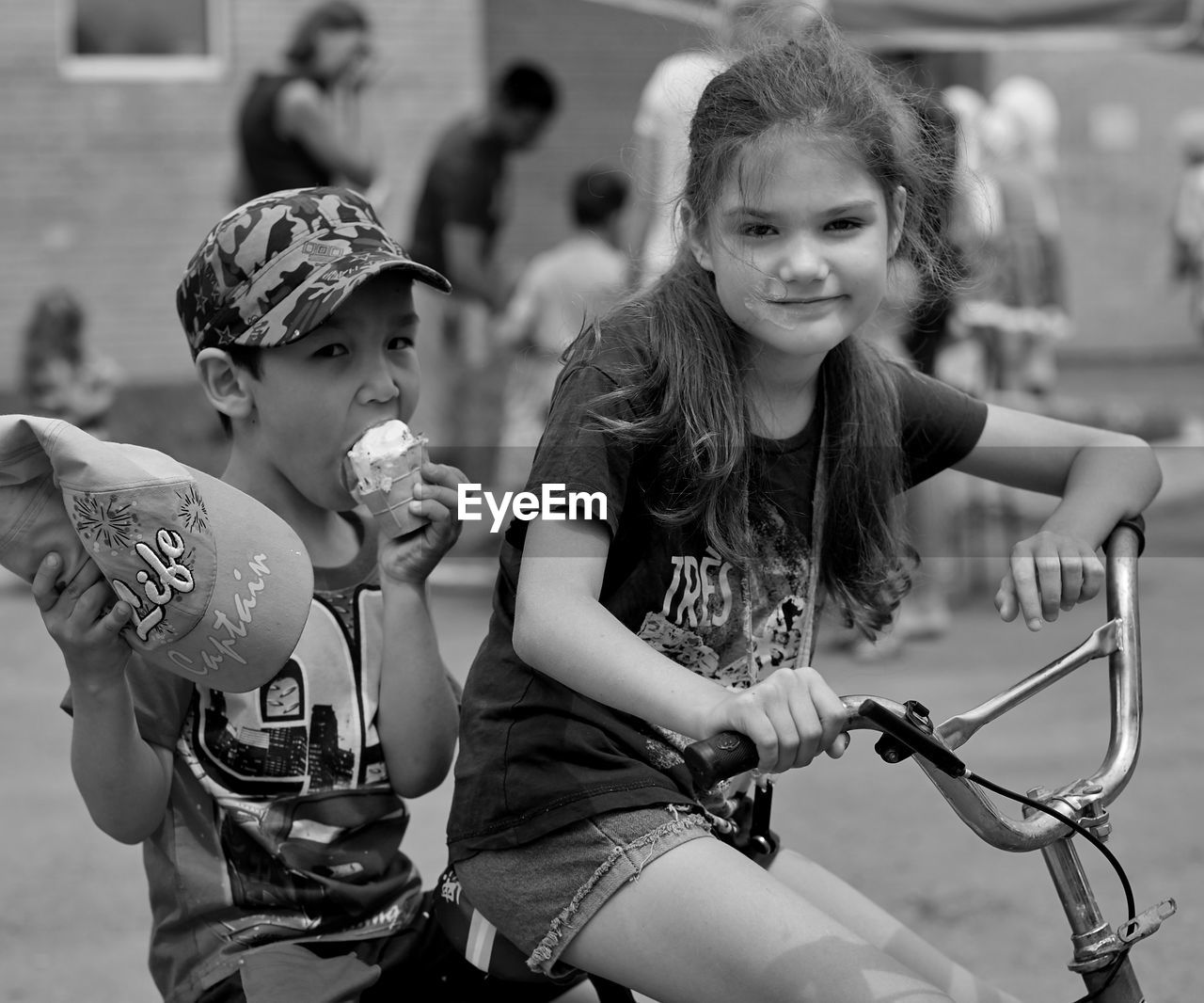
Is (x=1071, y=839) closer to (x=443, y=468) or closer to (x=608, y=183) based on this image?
(x=443, y=468)

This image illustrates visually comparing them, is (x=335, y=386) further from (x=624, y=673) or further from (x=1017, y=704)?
→ (x=1017, y=704)

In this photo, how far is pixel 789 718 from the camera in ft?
5.16

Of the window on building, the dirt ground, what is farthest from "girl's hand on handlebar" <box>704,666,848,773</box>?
the window on building

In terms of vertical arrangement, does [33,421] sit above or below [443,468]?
above

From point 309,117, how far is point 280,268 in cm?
538

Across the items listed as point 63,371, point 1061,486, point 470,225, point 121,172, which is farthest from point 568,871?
point 121,172

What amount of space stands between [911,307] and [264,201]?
3.37ft

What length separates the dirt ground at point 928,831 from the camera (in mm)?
3871

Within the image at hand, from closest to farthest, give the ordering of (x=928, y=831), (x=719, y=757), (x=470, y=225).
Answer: (x=719, y=757) → (x=928, y=831) → (x=470, y=225)

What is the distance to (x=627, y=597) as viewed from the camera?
199 centimetres

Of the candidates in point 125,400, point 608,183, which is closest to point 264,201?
point 608,183

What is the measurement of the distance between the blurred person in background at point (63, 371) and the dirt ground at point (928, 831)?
102 centimetres

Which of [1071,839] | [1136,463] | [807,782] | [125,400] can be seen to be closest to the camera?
[1071,839]

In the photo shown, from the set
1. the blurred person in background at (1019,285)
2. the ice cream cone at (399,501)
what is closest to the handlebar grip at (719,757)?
the ice cream cone at (399,501)
